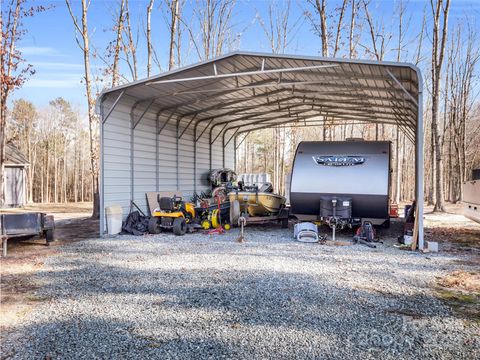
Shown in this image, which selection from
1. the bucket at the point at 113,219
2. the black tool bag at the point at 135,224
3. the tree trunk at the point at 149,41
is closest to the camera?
the bucket at the point at 113,219

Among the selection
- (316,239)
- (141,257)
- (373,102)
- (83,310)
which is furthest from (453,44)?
(83,310)

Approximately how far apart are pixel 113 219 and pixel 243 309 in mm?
7277

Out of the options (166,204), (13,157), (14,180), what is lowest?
(166,204)

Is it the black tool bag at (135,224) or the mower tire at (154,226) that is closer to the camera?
the mower tire at (154,226)

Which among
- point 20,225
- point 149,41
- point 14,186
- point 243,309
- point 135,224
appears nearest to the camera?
point 243,309

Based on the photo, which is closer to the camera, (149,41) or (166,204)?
(166,204)

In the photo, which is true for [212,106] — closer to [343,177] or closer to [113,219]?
[113,219]

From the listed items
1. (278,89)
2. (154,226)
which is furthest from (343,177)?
(154,226)

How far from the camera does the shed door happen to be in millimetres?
22797

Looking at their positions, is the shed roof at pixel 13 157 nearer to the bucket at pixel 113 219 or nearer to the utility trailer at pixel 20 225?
the bucket at pixel 113 219

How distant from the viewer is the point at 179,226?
10500 mm

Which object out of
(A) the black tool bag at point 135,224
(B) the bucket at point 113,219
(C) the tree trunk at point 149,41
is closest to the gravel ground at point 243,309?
(B) the bucket at point 113,219

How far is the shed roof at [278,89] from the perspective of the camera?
948cm

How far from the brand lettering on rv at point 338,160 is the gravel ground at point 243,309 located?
3.09m
